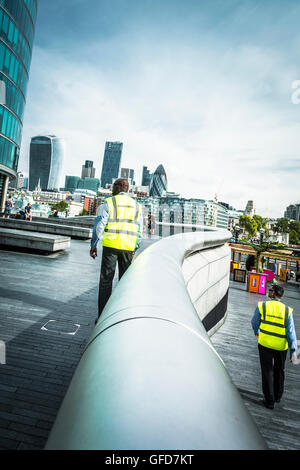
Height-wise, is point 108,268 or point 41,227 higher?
point 41,227

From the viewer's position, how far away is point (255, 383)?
5.08 metres

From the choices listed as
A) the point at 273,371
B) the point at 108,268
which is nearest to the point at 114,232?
the point at 108,268

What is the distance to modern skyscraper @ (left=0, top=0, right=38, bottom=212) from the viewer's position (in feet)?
109

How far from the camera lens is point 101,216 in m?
3.97

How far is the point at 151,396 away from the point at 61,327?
3.56 metres

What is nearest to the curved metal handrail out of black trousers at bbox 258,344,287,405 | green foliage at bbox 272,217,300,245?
black trousers at bbox 258,344,287,405

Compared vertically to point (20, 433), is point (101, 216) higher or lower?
higher

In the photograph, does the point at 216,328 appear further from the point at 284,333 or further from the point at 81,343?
the point at 81,343

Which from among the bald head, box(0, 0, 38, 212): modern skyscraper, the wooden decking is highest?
box(0, 0, 38, 212): modern skyscraper

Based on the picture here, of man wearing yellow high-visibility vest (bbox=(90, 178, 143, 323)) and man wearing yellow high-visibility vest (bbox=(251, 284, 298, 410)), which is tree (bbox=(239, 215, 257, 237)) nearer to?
man wearing yellow high-visibility vest (bbox=(251, 284, 298, 410))

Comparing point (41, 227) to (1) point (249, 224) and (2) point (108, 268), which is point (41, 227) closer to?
(2) point (108, 268)

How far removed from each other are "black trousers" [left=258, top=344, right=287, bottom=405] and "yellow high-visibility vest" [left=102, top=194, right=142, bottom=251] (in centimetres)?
265
